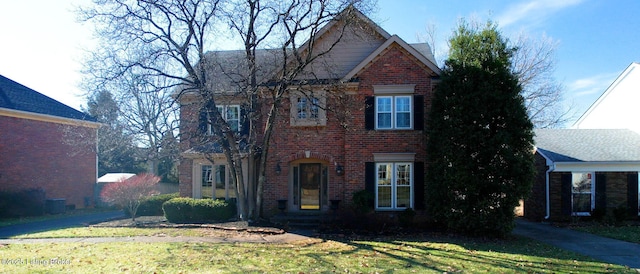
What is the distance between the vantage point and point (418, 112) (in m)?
15.2

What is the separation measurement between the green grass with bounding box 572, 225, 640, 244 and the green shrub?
23.2 meters

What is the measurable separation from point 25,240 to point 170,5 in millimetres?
8113

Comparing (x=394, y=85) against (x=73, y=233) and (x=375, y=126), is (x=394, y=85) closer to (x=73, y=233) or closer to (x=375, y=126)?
(x=375, y=126)

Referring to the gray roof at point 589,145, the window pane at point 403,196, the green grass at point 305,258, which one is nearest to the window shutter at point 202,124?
the green grass at point 305,258

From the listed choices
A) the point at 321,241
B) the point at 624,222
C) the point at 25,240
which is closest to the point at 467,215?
the point at 321,241

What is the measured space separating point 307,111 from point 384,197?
167 inches

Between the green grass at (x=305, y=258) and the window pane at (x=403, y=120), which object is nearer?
the green grass at (x=305, y=258)

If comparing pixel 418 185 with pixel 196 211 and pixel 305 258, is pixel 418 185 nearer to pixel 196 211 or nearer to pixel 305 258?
pixel 305 258

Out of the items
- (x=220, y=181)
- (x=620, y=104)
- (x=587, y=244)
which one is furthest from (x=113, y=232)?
(x=620, y=104)

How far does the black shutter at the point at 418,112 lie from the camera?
15164 mm

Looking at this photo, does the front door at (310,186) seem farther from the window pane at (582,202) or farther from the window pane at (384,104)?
the window pane at (582,202)

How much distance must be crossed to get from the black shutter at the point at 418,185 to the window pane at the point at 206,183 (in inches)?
313

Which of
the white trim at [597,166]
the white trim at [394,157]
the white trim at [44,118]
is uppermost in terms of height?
the white trim at [44,118]

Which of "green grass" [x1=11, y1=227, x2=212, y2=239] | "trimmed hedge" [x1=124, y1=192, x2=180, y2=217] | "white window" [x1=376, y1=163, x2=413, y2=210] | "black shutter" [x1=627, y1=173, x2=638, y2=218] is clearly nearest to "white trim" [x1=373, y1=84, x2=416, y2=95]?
"white window" [x1=376, y1=163, x2=413, y2=210]
